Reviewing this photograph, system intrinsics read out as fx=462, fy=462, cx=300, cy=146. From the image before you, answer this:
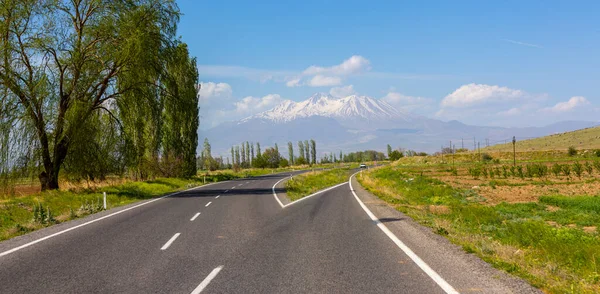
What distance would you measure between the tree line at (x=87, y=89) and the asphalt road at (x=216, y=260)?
35.9 ft

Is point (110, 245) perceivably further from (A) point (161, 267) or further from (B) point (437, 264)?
(B) point (437, 264)

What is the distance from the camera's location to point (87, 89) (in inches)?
933

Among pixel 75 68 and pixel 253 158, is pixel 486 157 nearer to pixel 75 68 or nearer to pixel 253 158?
pixel 253 158

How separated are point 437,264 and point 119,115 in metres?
22.7

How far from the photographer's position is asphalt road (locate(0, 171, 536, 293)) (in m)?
6.10

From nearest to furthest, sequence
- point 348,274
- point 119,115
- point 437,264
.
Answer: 1. point 348,274
2. point 437,264
3. point 119,115

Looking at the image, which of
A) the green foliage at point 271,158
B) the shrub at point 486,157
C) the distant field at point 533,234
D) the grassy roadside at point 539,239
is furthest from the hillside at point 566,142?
the grassy roadside at point 539,239

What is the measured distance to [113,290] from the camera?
5988 millimetres

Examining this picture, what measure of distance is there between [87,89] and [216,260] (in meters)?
19.2

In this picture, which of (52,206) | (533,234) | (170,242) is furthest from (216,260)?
(52,206)

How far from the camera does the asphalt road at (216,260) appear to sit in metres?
6.10

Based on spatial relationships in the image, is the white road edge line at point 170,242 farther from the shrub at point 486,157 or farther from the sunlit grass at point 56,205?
the shrub at point 486,157

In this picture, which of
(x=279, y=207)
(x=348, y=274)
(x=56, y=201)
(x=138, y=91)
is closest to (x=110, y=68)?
(x=138, y=91)

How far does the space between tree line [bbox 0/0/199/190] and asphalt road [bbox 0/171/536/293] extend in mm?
10948
